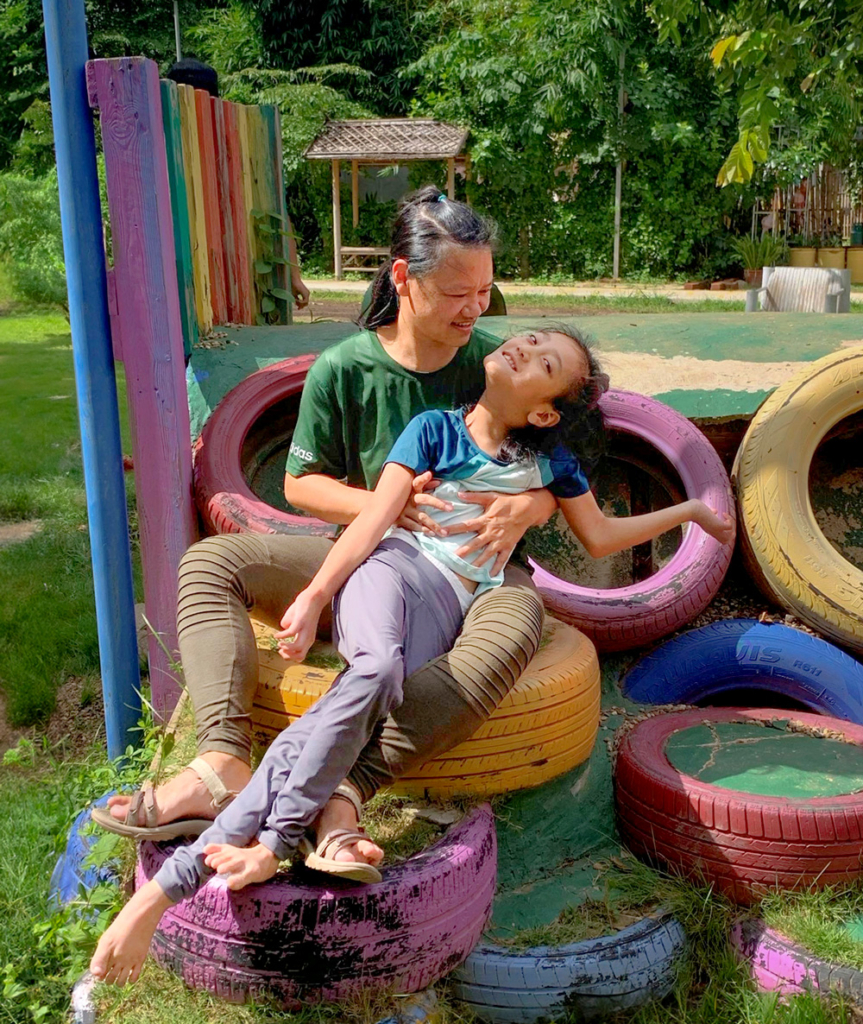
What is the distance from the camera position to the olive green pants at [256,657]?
8.43 ft

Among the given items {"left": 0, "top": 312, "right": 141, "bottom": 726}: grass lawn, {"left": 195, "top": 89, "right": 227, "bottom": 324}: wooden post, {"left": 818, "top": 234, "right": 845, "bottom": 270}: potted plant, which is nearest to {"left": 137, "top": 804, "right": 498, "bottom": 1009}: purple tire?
{"left": 0, "top": 312, "right": 141, "bottom": 726}: grass lawn

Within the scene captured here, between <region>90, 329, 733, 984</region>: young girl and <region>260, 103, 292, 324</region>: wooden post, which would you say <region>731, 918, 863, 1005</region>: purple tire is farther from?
<region>260, 103, 292, 324</region>: wooden post

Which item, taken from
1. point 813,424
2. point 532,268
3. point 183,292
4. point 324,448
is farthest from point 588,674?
point 532,268

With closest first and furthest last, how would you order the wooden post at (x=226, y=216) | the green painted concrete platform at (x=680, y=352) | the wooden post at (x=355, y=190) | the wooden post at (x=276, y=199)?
the green painted concrete platform at (x=680, y=352)
the wooden post at (x=226, y=216)
the wooden post at (x=276, y=199)
the wooden post at (x=355, y=190)

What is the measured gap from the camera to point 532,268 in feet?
69.7

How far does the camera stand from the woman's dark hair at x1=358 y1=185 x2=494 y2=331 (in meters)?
2.95

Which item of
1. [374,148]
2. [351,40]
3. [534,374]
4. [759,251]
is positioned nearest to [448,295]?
[534,374]

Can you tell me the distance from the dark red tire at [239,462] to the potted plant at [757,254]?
1584 cm

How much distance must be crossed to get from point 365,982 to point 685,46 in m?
20.2

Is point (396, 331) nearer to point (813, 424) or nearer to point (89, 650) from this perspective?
point (813, 424)

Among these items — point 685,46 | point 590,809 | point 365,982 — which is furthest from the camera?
point 685,46

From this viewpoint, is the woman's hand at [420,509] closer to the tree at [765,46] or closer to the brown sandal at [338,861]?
the brown sandal at [338,861]

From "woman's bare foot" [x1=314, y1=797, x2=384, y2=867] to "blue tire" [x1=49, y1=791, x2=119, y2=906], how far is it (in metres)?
0.73

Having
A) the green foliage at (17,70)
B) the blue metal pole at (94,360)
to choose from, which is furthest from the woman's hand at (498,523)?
the green foliage at (17,70)
